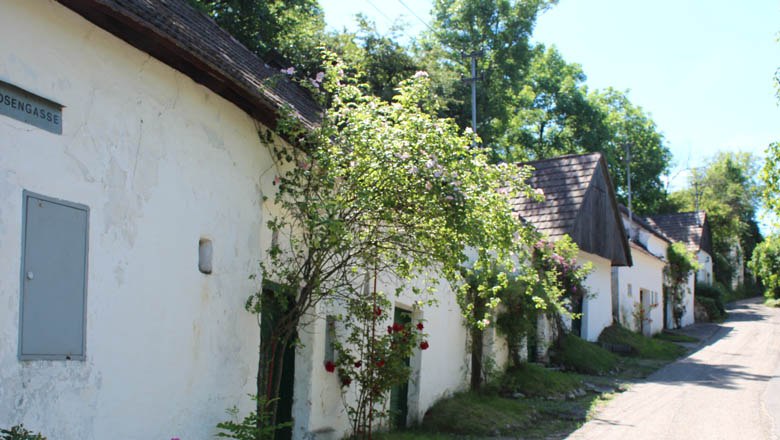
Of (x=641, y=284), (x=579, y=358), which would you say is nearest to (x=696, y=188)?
(x=641, y=284)

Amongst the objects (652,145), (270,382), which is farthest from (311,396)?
(652,145)

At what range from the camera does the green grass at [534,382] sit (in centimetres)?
1511

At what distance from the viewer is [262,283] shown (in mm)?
7871

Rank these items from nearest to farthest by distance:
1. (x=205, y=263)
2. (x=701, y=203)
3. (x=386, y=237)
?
1. (x=205, y=263)
2. (x=386, y=237)
3. (x=701, y=203)

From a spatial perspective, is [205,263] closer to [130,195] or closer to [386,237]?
[130,195]

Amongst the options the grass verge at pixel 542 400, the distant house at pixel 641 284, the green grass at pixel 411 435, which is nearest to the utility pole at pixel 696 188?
the distant house at pixel 641 284

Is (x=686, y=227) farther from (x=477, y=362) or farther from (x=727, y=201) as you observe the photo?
(x=477, y=362)

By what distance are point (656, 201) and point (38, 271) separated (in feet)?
164

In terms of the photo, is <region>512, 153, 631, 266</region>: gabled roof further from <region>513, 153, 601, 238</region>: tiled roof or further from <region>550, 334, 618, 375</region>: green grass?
<region>550, 334, 618, 375</region>: green grass

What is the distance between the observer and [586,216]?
73.4 ft

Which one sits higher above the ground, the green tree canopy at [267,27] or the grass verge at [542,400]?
the green tree canopy at [267,27]


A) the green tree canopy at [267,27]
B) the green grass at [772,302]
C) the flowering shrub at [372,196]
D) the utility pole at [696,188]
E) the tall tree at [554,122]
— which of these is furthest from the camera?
the utility pole at [696,188]

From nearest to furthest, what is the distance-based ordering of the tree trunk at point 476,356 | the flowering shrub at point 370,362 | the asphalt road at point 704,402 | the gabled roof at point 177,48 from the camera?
the gabled roof at point 177,48 < the flowering shrub at point 370,362 < the asphalt road at point 704,402 < the tree trunk at point 476,356

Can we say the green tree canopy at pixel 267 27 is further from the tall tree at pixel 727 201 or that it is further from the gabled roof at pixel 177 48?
the tall tree at pixel 727 201
